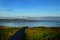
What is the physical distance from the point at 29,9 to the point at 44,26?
44 cm

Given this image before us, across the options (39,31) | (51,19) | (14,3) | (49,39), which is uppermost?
(14,3)

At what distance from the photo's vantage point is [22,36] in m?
2.34

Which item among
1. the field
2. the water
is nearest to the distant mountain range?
the water

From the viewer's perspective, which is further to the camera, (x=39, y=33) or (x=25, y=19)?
(x=25, y=19)

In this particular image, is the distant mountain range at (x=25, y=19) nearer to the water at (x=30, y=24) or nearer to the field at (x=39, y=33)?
the water at (x=30, y=24)

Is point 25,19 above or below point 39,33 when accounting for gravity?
above

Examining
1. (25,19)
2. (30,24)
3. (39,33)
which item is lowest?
(39,33)

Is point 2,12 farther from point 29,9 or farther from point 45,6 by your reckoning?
point 45,6

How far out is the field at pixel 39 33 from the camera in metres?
2.35

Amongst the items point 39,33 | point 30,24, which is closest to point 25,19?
point 30,24

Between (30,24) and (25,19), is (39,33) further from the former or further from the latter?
(25,19)

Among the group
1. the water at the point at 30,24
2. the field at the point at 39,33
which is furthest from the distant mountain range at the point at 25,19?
the field at the point at 39,33

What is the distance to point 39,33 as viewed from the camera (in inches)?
93.6

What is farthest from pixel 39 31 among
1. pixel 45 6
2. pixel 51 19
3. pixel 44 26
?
pixel 45 6
